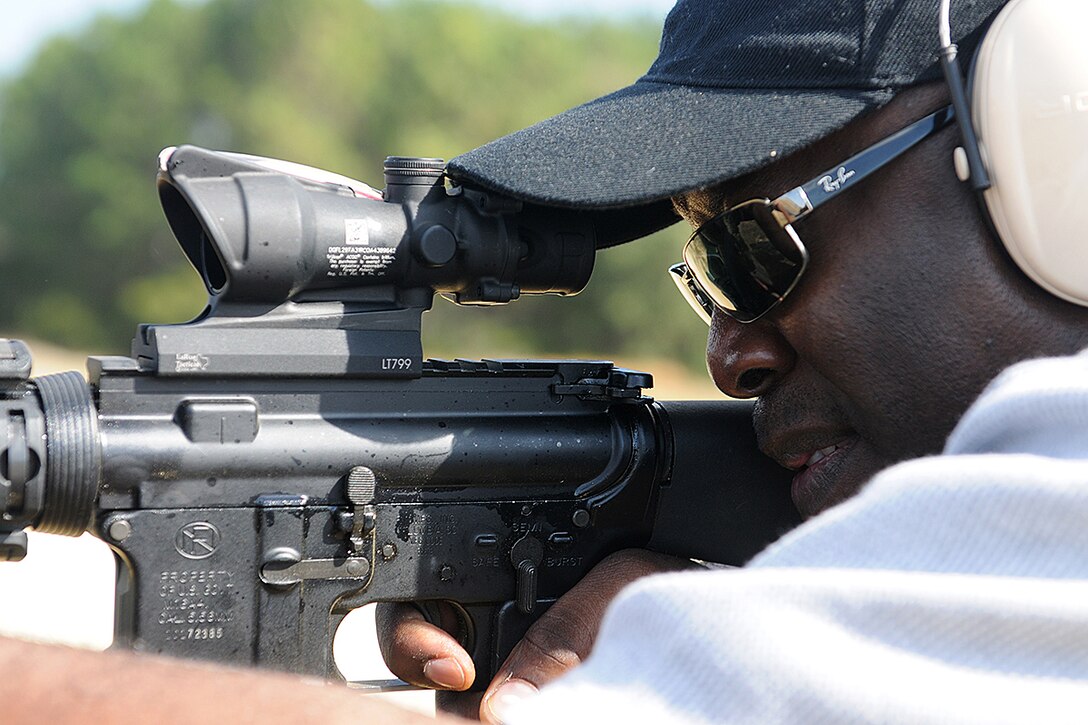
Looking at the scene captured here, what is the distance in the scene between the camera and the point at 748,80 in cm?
200

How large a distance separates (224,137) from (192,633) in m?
31.9

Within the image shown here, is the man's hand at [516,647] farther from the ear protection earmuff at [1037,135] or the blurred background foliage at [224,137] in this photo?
the blurred background foliage at [224,137]

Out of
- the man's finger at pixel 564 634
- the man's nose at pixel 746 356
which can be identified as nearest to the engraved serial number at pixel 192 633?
the man's finger at pixel 564 634

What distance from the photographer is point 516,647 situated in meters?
2.54

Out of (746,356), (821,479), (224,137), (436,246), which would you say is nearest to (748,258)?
(746,356)

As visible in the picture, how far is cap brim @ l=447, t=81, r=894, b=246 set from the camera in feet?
6.26

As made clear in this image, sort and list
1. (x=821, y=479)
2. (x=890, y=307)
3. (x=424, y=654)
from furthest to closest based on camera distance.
A: (x=424, y=654) < (x=821, y=479) < (x=890, y=307)

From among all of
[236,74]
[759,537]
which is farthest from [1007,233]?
[236,74]

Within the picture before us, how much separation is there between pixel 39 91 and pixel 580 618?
35118 millimetres

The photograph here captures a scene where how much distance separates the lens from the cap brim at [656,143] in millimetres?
1907

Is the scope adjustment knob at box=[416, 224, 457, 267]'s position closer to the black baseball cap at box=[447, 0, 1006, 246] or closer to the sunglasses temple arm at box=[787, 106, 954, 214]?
the black baseball cap at box=[447, 0, 1006, 246]

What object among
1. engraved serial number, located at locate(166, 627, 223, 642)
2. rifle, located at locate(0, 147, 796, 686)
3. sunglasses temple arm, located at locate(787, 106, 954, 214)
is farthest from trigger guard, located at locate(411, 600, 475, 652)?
sunglasses temple arm, located at locate(787, 106, 954, 214)

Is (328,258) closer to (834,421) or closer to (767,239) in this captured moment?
(767,239)

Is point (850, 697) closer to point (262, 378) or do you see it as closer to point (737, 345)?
point (737, 345)
